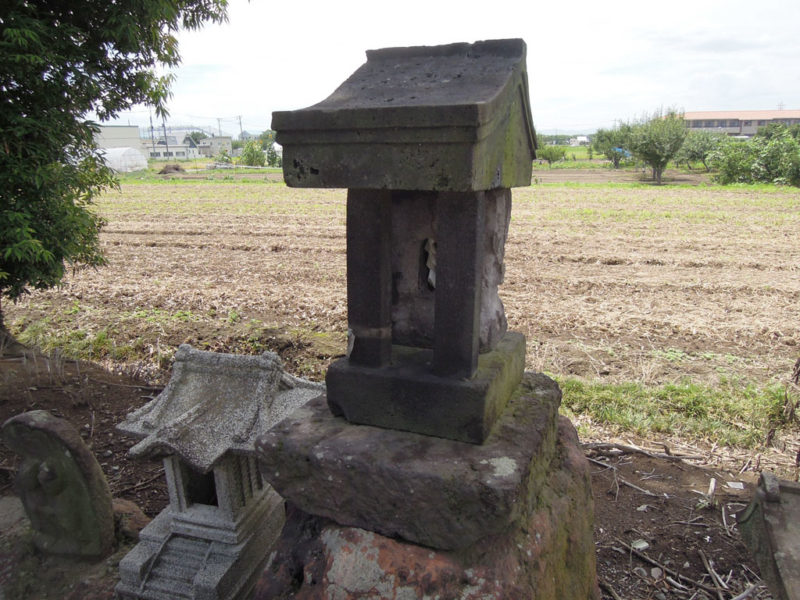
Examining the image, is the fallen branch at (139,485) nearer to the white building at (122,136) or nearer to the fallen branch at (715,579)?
the fallen branch at (715,579)

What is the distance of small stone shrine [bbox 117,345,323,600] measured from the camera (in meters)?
3.05

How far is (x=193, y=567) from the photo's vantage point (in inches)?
127

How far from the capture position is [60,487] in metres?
3.30

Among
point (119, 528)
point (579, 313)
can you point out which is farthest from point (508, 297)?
point (119, 528)

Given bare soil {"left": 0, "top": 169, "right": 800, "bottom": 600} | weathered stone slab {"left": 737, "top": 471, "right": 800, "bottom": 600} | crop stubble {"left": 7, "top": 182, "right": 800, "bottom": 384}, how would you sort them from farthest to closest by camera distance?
crop stubble {"left": 7, "top": 182, "right": 800, "bottom": 384}
bare soil {"left": 0, "top": 169, "right": 800, "bottom": 600}
weathered stone slab {"left": 737, "top": 471, "right": 800, "bottom": 600}

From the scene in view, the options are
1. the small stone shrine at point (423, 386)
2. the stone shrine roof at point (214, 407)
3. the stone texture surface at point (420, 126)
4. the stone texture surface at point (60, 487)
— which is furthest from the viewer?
the stone texture surface at point (60, 487)

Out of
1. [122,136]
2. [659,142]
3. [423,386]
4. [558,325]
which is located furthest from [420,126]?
[122,136]

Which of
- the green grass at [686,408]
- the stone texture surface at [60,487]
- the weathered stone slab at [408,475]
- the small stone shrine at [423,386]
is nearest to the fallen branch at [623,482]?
the green grass at [686,408]

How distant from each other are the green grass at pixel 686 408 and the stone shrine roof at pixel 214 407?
9.70 feet

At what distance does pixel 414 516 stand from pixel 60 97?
4628 mm

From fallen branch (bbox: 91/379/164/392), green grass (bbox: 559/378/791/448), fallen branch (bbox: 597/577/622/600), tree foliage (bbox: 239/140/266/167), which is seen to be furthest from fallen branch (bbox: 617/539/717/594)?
tree foliage (bbox: 239/140/266/167)

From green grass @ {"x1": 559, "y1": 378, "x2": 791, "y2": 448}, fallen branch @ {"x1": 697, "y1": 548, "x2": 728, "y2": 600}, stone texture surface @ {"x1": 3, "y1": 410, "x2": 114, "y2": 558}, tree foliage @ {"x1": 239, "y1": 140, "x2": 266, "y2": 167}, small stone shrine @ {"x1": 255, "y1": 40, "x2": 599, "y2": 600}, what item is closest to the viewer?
small stone shrine @ {"x1": 255, "y1": 40, "x2": 599, "y2": 600}

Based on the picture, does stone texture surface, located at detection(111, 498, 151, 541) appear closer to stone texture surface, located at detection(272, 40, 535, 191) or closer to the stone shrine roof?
the stone shrine roof

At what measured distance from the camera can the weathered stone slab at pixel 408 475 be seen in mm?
1939
